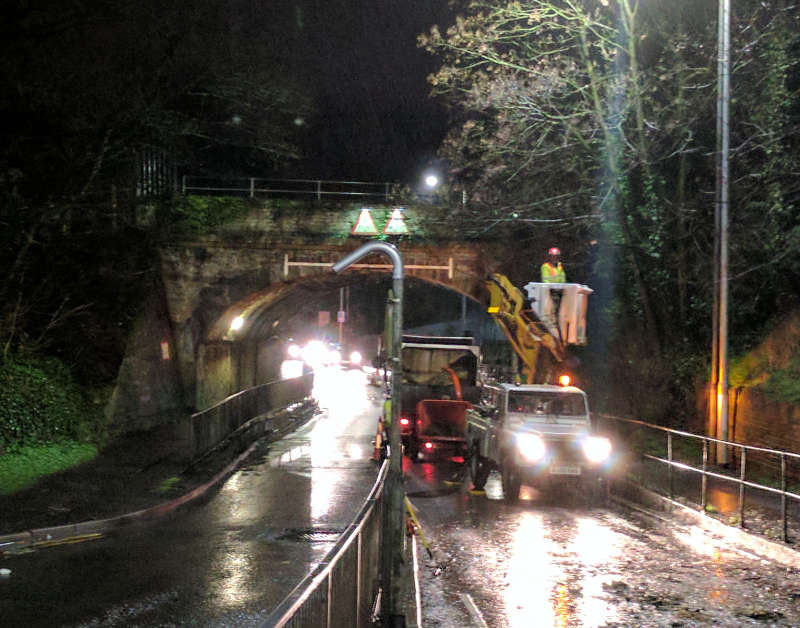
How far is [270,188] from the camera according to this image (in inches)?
1420

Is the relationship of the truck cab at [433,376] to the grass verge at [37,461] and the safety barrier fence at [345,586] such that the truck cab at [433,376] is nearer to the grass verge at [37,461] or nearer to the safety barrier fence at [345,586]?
the grass verge at [37,461]

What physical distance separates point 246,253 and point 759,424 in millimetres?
17710

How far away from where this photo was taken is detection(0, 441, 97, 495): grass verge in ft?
49.2

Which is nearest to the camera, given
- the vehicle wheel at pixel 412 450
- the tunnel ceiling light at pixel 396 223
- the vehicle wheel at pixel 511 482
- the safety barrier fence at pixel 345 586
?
the safety barrier fence at pixel 345 586

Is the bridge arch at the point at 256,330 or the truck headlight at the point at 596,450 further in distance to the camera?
the bridge arch at the point at 256,330

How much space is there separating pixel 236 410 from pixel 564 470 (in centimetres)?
1052

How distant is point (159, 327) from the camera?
28.0 meters

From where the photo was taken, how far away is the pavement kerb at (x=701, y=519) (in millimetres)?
10789

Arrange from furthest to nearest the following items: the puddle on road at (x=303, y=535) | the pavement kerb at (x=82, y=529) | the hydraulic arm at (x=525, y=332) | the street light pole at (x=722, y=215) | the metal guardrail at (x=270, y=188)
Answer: the metal guardrail at (x=270, y=188) → the hydraulic arm at (x=525, y=332) → the street light pole at (x=722, y=215) → the puddle on road at (x=303, y=535) → the pavement kerb at (x=82, y=529)

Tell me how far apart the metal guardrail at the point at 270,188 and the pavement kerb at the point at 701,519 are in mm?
14306

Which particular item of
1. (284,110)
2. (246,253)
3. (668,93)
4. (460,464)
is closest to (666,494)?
(460,464)

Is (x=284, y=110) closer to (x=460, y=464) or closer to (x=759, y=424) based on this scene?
(x=460, y=464)

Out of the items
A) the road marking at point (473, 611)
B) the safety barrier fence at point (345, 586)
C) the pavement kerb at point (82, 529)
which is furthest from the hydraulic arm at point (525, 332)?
the safety barrier fence at point (345, 586)

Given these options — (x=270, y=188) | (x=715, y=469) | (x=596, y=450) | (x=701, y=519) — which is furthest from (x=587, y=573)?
(x=270, y=188)
